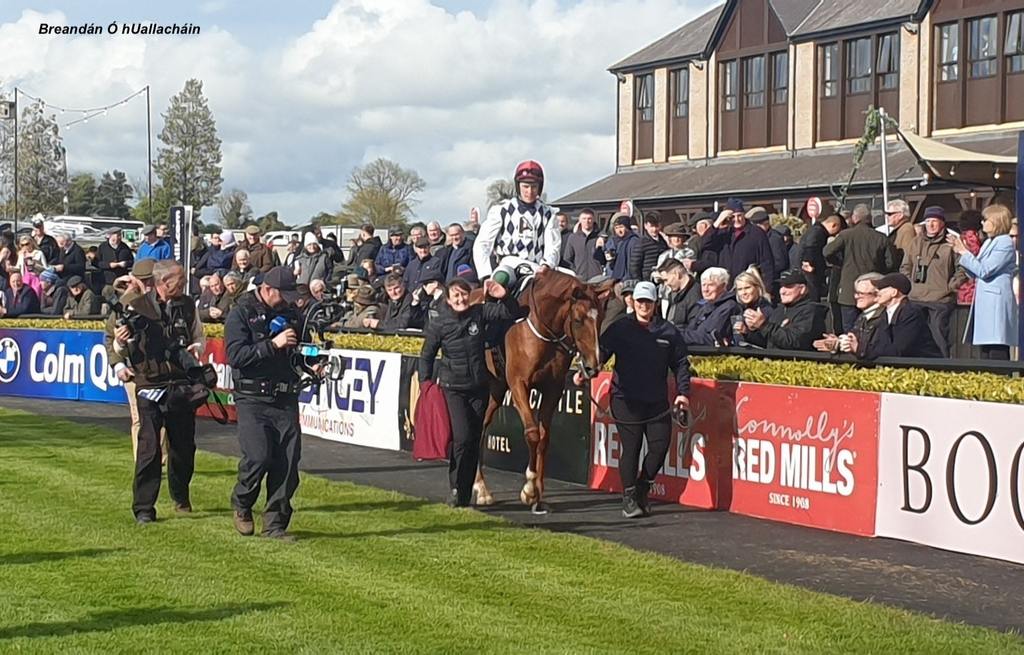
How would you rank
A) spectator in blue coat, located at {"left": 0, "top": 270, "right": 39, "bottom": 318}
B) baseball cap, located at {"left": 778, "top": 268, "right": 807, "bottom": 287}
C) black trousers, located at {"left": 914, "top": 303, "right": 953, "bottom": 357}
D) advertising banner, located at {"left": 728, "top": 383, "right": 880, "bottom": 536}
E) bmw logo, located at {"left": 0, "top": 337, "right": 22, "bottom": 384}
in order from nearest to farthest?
advertising banner, located at {"left": 728, "top": 383, "right": 880, "bottom": 536}, baseball cap, located at {"left": 778, "top": 268, "right": 807, "bottom": 287}, black trousers, located at {"left": 914, "top": 303, "right": 953, "bottom": 357}, bmw logo, located at {"left": 0, "top": 337, "right": 22, "bottom": 384}, spectator in blue coat, located at {"left": 0, "top": 270, "right": 39, "bottom": 318}

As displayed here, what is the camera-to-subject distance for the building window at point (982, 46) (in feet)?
97.5

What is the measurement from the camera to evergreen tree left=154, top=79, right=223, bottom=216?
278 feet

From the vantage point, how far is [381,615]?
27.1 ft

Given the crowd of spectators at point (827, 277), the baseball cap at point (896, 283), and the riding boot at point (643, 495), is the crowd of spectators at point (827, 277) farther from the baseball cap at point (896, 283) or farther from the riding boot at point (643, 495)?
the riding boot at point (643, 495)

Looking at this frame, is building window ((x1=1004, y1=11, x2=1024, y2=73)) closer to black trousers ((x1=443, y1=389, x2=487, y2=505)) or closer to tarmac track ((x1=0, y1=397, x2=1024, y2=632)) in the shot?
tarmac track ((x1=0, y1=397, x2=1024, y2=632))

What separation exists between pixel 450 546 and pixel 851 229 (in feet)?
23.1

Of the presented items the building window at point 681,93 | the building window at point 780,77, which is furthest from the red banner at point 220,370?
the building window at point 681,93

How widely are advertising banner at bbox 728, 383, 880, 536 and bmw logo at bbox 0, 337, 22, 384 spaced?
1499 cm

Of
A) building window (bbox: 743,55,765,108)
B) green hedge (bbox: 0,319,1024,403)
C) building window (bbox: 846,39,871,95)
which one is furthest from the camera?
building window (bbox: 743,55,765,108)

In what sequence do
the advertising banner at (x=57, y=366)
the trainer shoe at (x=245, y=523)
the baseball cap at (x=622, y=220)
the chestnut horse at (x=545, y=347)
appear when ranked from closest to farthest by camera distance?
the trainer shoe at (x=245, y=523) → the chestnut horse at (x=545, y=347) → the baseball cap at (x=622, y=220) → the advertising banner at (x=57, y=366)

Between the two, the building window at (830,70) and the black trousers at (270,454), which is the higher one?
the building window at (830,70)

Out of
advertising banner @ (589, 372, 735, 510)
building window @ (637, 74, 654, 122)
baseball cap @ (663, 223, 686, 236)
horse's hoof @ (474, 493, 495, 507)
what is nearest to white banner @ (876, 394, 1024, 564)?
advertising banner @ (589, 372, 735, 510)

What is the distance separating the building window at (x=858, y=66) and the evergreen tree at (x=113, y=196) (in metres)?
71.8

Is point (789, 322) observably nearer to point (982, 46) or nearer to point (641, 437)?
point (641, 437)
